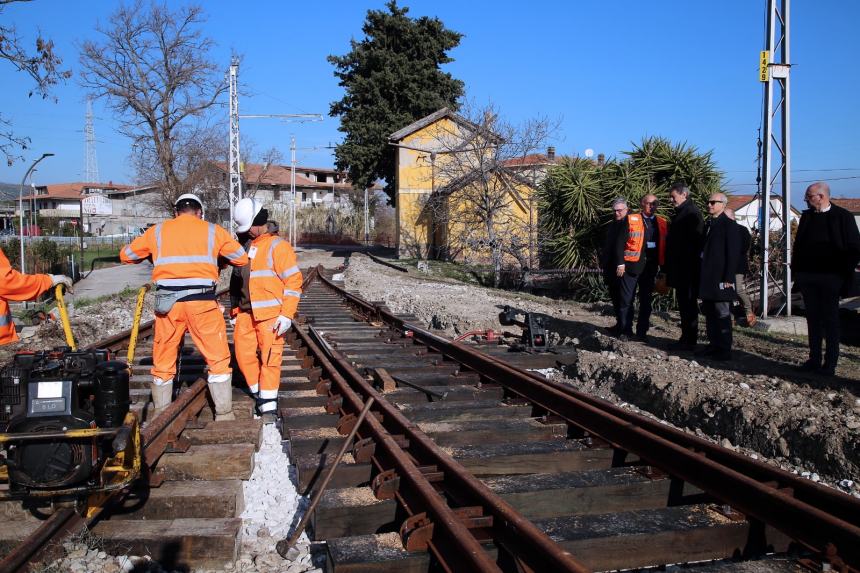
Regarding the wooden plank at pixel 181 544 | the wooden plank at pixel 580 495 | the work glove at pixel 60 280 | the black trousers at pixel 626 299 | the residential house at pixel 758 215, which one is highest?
the residential house at pixel 758 215

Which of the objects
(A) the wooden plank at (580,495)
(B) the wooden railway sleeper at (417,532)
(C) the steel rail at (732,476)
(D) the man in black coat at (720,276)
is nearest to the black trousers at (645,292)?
(D) the man in black coat at (720,276)

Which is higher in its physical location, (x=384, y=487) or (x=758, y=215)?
(x=758, y=215)

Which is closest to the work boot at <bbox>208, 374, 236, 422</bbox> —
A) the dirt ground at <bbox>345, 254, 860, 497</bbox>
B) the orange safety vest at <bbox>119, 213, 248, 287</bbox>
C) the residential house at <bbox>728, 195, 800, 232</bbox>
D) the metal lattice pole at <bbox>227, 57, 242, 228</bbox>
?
the orange safety vest at <bbox>119, 213, 248, 287</bbox>

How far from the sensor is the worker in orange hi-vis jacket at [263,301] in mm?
5516

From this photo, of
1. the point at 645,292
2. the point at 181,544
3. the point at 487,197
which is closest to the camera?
the point at 181,544

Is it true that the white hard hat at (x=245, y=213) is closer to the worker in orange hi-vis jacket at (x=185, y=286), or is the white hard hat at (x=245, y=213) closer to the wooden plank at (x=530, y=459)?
the worker in orange hi-vis jacket at (x=185, y=286)

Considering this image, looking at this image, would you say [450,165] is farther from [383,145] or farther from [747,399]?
[747,399]

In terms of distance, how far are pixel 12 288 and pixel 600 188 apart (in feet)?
54.0

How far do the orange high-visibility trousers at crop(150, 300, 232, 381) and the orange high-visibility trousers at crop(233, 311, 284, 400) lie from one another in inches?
14.8

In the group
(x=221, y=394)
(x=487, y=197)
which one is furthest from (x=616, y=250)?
(x=487, y=197)

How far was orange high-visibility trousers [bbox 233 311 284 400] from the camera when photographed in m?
5.48

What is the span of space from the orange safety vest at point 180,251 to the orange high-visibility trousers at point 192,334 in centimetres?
18

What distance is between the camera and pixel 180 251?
4.94 meters

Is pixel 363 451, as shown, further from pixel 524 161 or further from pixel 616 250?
pixel 524 161
